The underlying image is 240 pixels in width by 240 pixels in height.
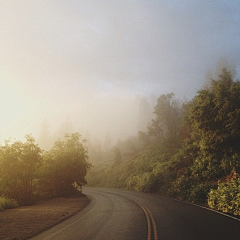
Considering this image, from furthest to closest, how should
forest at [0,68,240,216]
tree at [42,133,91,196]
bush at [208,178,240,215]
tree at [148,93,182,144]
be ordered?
tree at [148,93,182,144]
tree at [42,133,91,196]
forest at [0,68,240,216]
bush at [208,178,240,215]

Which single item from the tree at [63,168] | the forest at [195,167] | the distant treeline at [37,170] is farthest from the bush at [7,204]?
the tree at [63,168]

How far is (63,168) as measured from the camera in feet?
103

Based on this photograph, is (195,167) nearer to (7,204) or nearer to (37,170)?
(37,170)

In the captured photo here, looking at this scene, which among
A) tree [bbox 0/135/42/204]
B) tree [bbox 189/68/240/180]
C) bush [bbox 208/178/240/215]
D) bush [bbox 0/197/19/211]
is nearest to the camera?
bush [bbox 208/178/240/215]

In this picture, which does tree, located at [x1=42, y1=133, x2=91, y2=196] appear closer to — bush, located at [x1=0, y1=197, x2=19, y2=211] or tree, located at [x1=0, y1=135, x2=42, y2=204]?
tree, located at [x1=0, y1=135, x2=42, y2=204]

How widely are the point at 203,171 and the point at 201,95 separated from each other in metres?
9.41

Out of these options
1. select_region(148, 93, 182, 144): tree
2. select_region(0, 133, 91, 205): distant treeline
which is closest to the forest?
select_region(0, 133, 91, 205): distant treeline

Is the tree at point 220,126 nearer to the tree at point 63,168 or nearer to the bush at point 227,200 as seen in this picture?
the bush at point 227,200

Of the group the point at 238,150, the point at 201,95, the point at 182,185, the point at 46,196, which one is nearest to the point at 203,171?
the point at 182,185

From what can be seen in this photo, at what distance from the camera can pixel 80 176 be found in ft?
112

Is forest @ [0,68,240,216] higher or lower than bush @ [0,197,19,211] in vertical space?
higher

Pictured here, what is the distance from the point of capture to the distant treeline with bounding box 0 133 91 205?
2397cm

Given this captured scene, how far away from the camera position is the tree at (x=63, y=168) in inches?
1214

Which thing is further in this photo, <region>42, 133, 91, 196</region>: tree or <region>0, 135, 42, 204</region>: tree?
<region>42, 133, 91, 196</region>: tree
